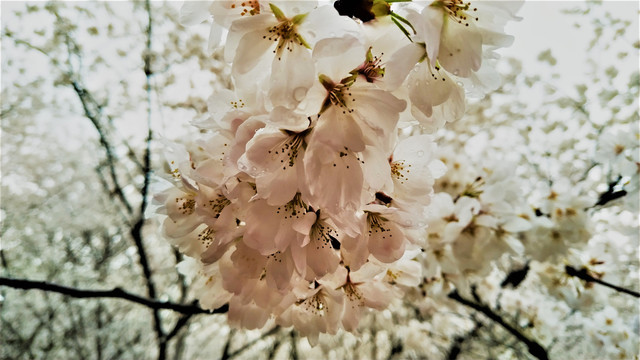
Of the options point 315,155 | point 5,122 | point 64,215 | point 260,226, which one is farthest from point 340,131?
point 64,215

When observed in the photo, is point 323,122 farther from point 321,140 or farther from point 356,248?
point 356,248

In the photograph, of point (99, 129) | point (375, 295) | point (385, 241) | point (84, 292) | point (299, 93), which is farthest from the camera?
point (99, 129)

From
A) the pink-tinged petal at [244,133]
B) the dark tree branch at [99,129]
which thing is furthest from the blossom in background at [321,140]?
the dark tree branch at [99,129]

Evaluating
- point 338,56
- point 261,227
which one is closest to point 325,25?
point 338,56

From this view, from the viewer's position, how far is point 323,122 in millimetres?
700

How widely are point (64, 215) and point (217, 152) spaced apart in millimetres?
10150

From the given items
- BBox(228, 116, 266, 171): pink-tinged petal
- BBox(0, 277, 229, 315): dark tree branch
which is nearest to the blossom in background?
BBox(228, 116, 266, 171): pink-tinged petal

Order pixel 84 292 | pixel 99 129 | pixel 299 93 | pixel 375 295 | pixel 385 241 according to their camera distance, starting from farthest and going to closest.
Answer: pixel 99 129, pixel 84 292, pixel 375 295, pixel 385 241, pixel 299 93

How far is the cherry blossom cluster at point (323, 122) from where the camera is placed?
0.68 m

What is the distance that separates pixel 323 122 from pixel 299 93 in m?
0.08

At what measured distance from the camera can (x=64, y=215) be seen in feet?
29.0

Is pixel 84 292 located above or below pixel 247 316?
below

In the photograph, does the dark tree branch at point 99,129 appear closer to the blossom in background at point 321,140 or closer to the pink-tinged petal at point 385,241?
the blossom in background at point 321,140

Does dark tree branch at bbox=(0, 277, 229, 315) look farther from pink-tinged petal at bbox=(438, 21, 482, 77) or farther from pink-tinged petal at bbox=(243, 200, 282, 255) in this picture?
pink-tinged petal at bbox=(438, 21, 482, 77)
